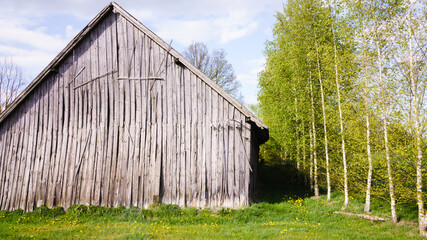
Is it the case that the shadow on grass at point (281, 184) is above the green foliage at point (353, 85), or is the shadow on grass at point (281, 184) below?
below

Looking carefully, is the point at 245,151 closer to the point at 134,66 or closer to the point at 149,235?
the point at 149,235

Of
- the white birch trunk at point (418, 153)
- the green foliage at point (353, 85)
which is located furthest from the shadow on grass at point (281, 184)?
the white birch trunk at point (418, 153)

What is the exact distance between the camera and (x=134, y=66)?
1198cm

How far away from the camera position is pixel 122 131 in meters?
11.9

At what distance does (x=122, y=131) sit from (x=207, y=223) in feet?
15.9

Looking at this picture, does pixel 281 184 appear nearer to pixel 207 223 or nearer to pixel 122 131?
pixel 207 223

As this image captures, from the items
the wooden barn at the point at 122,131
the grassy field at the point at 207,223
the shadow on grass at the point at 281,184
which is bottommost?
the grassy field at the point at 207,223

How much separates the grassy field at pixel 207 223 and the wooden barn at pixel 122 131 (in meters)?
0.48

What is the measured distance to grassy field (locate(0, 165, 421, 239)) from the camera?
8.59 metres

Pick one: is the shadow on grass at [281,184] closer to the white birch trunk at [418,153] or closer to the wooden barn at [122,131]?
the wooden barn at [122,131]

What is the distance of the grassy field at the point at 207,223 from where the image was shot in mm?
8586

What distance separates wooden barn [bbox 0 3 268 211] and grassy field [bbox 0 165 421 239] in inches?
19.1

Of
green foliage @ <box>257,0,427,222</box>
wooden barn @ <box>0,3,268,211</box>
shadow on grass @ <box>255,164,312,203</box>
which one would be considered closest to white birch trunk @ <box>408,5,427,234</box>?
green foliage @ <box>257,0,427,222</box>

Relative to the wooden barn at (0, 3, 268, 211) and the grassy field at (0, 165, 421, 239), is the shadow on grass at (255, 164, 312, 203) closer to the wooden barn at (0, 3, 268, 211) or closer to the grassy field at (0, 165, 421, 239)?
the grassy field at (0, 165, 421, 239)
